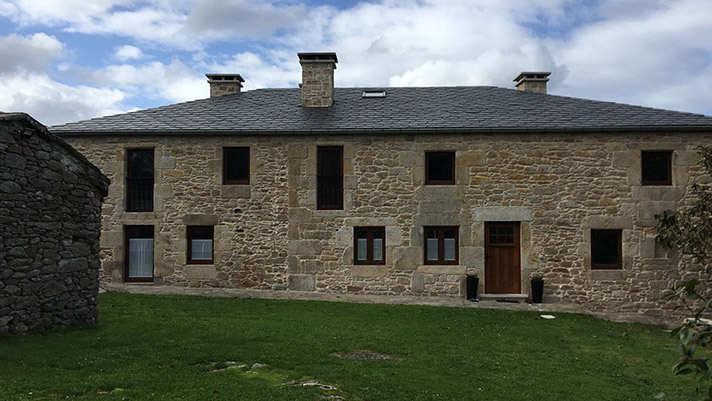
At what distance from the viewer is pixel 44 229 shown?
26.3ft

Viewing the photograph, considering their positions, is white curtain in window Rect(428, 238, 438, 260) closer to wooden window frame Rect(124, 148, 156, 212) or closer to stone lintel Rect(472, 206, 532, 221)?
stone lintel Rect(472, 206, 532, 221)

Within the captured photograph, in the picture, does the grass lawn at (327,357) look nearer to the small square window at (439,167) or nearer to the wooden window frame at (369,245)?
the wooden window frame at (369,245)

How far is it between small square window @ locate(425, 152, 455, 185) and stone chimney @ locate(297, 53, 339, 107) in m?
3.68

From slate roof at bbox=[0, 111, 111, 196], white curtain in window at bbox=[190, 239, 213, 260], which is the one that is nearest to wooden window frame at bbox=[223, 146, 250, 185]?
white curtain in window at bbox=[190, 239, 213, 260]

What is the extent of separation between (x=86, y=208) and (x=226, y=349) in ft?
11.6

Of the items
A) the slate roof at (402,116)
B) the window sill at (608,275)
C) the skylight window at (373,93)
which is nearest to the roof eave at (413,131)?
the slate roof at (402,116)

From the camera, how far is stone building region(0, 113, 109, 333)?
741cm

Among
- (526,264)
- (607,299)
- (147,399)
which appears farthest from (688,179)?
(147,399)

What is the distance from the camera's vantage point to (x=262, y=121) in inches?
583

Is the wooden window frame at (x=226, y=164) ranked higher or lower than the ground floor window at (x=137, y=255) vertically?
higher

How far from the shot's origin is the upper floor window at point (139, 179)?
14.7 metres

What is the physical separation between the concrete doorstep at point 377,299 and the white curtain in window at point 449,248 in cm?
115

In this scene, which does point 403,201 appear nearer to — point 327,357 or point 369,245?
point 369,245

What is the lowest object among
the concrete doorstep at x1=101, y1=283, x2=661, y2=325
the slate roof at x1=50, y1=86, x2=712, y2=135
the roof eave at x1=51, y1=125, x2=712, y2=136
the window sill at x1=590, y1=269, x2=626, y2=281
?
the concrete doorstep at x1=101, y1=283, x2=661, y2=325
